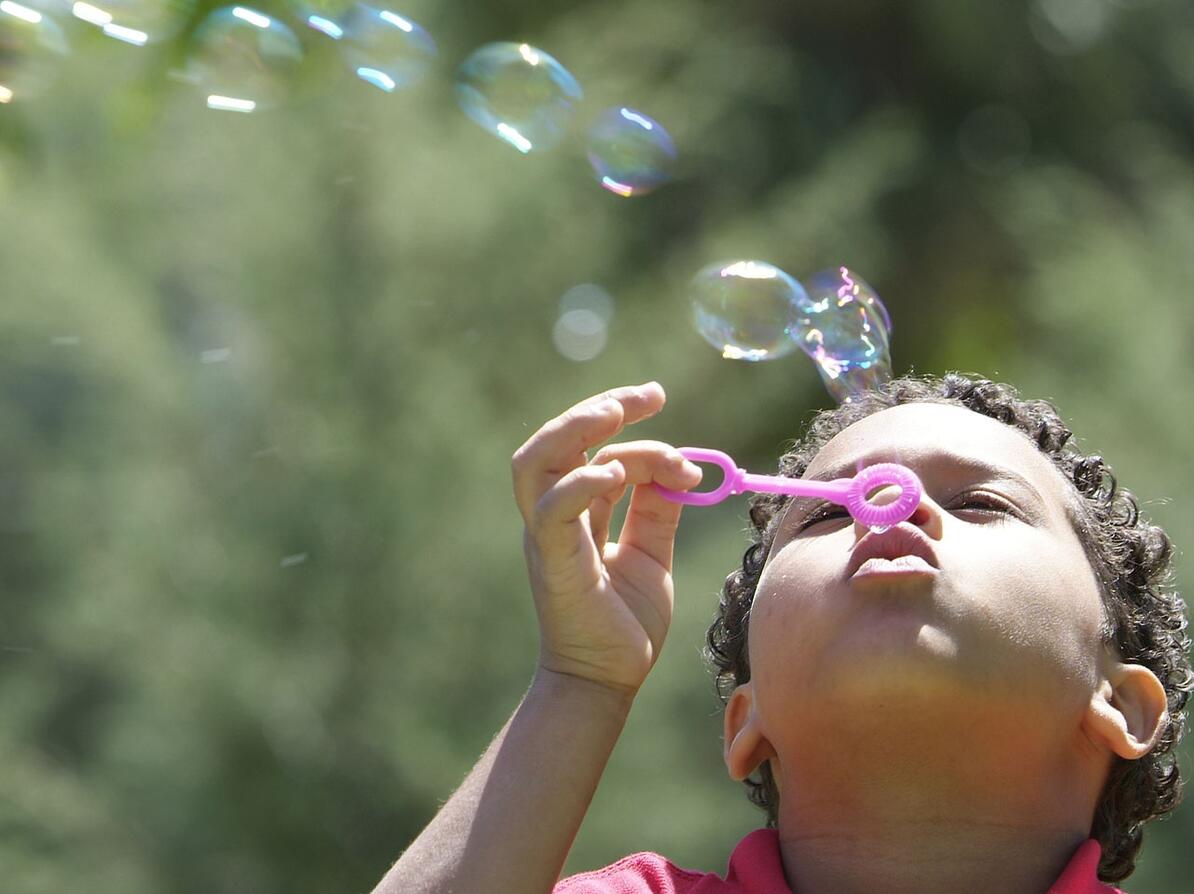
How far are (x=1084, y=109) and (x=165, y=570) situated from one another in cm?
396

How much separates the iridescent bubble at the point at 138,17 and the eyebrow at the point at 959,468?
3.36 feet

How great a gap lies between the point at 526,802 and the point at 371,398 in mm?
3238

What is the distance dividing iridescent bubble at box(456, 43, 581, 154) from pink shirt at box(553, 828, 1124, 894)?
99 cm

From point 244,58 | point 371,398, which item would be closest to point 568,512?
point 244,58

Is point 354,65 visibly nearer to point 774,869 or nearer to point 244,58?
point 244,58

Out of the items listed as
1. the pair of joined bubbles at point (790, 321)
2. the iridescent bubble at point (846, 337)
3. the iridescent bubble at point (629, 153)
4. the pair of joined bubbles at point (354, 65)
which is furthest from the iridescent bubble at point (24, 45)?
the iridescent bubble at point (846, 337)

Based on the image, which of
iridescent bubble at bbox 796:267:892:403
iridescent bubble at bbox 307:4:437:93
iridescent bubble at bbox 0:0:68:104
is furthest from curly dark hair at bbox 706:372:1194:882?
iridescent bubble at bbox 0:0:68:104

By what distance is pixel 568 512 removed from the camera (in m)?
1.45

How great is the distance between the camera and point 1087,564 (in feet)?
5.47

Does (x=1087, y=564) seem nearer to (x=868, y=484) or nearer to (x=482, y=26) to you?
(x=868, y=484)

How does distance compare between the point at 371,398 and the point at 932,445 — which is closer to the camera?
the point at 932,445

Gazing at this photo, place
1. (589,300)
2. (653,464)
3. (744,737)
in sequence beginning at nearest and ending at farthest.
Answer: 1. (653,464)
2. (744,737)
3. (589,300)

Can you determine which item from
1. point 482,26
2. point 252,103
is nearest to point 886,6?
point 482,26

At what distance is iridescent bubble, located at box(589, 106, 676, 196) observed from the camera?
7.14 feet
